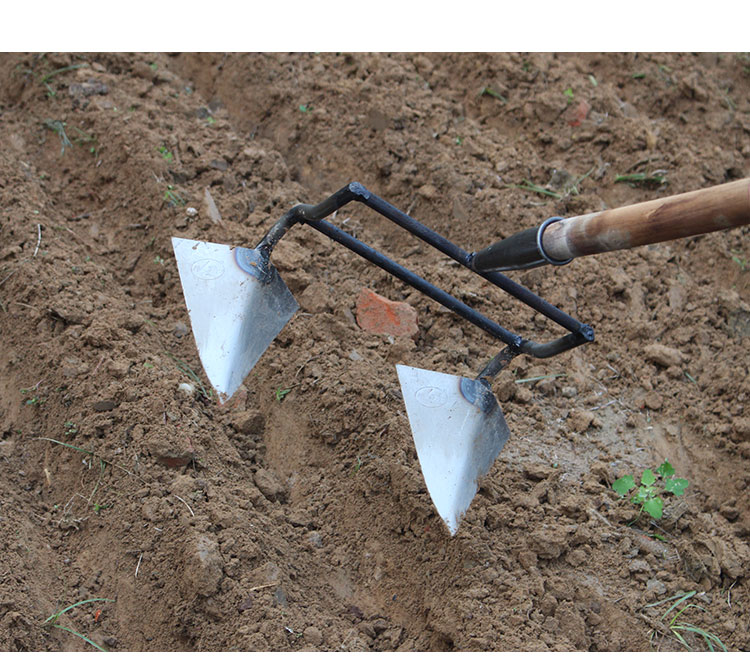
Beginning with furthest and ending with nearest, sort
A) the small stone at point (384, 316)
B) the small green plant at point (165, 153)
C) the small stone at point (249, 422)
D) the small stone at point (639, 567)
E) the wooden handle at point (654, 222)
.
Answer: the small green plant at point (165, 153), the small stone at point (384, 316), the small stone at point (249, 422), the small stone at point (639, 567), the wooden handle at point (654, 222)

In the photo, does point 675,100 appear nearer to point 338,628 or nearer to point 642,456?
point 642,456

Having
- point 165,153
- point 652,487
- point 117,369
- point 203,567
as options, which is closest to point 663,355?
point 652,487

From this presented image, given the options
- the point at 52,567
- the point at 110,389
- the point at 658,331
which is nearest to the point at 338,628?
the point at 52,567

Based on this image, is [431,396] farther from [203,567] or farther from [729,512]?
[729,512]

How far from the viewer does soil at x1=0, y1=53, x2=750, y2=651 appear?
8.32 feet

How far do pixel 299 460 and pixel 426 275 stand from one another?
92 cm

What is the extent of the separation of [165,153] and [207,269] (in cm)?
118

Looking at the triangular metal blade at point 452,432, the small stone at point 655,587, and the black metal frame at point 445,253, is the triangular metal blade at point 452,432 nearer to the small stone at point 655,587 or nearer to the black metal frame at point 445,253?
the black metal frame at point 445,253

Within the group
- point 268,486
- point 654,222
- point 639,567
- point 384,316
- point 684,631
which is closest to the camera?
point 654,222

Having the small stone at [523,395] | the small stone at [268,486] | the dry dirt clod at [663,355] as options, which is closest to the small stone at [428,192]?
the small stone at [523,395]

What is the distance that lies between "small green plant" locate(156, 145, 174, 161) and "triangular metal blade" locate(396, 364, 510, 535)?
5.37 feet

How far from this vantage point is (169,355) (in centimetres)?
310

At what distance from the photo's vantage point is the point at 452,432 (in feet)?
8.45

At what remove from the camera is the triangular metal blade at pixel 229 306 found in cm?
255
